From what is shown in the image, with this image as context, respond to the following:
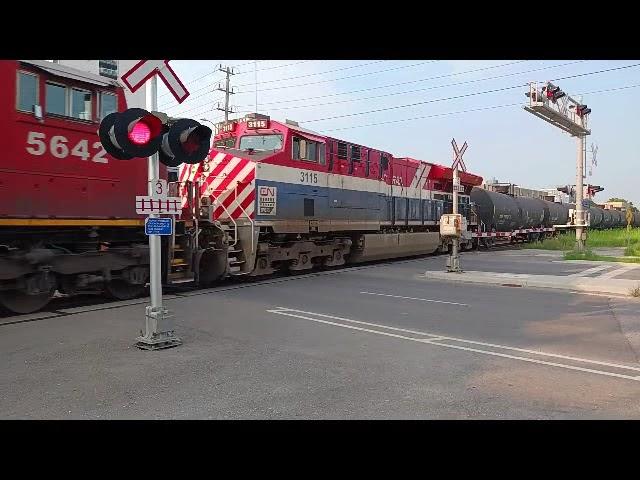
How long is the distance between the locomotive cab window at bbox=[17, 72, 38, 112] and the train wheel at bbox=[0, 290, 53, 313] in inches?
114

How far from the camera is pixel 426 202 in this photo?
22.8m

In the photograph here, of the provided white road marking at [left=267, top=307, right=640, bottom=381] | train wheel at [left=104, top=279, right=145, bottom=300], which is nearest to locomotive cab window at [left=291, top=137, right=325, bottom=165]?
train wheel at [left=104, top=279, right=145, bottom=300]

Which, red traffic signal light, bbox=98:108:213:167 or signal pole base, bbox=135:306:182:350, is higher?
red traffic signal light, bbox=98:108:213:167

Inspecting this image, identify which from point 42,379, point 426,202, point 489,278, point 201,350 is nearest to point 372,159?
point 426,202

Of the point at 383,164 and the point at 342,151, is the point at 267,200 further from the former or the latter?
the point at 383,164

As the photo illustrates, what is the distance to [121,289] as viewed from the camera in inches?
404

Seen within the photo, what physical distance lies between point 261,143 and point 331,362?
944 centimetres

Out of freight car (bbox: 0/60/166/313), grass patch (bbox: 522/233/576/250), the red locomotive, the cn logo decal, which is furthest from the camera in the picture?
grass patch (bbox: 522/233/576/250)

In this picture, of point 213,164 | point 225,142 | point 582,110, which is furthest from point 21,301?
point 582,110

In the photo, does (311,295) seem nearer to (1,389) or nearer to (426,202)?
(1,389)

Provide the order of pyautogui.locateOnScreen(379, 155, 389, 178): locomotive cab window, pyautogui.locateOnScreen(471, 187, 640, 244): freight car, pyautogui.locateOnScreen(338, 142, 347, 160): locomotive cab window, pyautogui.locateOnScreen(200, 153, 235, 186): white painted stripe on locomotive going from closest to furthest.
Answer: pyautogui.locateOnScreen(200, 153, 235, 186): white painted stripe on locomotive → pyautogui.locateOnScreen(338, 142, 347, 160): locomotive cab window → pyautogui.locateOnScreen(379, 155, 389, 178): locomotive cab window → pyautogui.locateOnScreen(471, 187, 640, 244): freight car

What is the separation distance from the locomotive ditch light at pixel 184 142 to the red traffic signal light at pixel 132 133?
245mm

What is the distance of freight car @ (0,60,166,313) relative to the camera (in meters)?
8.26

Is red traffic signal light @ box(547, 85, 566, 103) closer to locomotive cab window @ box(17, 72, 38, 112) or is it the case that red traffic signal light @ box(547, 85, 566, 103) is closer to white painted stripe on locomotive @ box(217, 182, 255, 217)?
white painted stripe on locomotive @ box(217, 182, 255, 217)
